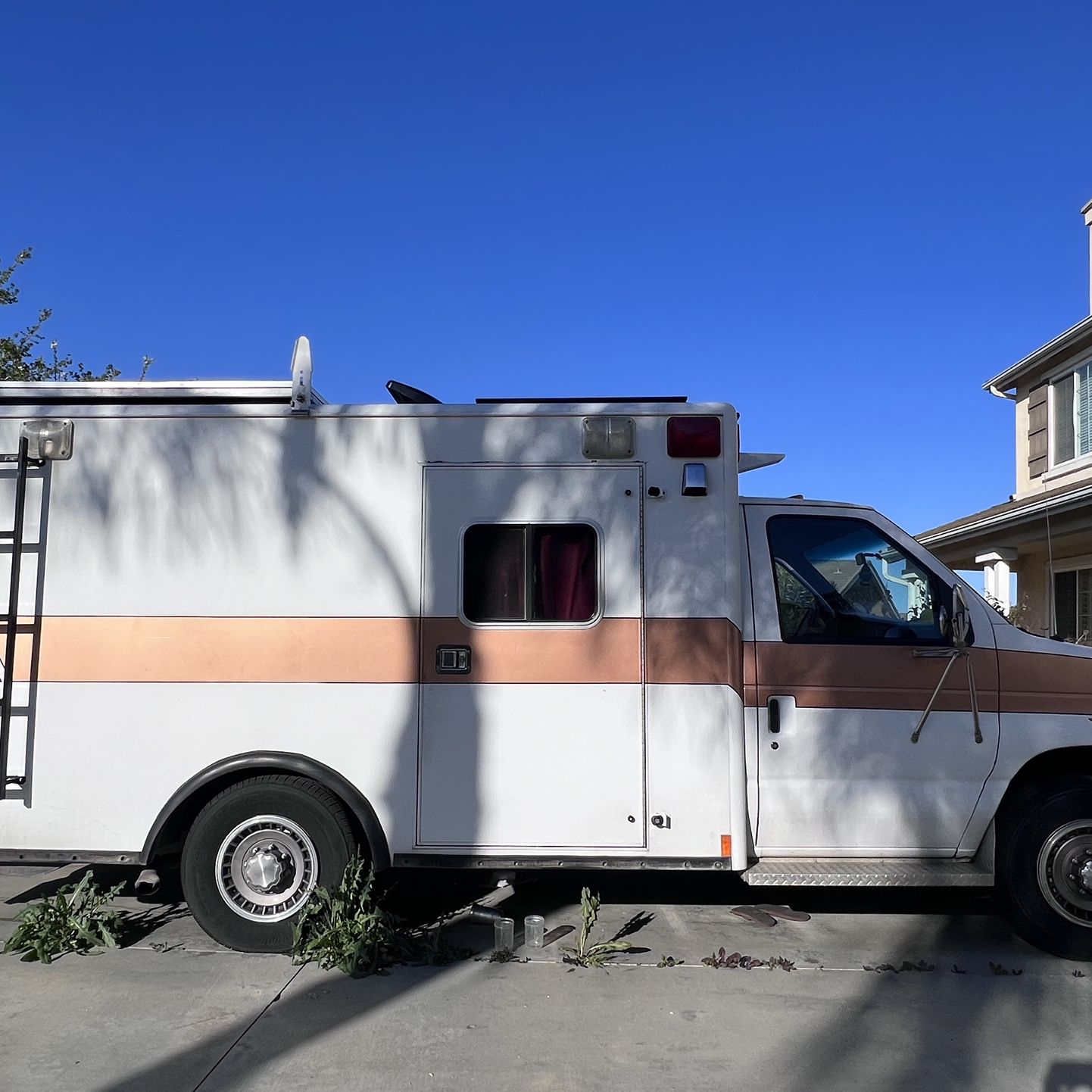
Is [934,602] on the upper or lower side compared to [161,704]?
upper

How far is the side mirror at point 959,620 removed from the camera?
498 centimetres

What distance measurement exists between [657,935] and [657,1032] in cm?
126

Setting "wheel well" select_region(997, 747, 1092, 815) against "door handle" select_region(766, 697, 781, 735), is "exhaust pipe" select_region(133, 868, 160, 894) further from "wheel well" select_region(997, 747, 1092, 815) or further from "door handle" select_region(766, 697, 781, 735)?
"wheel well" select_region(997, 747, 1092, 815)

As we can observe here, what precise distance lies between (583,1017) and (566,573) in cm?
203

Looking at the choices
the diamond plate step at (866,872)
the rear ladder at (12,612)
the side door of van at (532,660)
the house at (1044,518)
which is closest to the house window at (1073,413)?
the house at (1044,518)

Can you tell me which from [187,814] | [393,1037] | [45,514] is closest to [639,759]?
[393,1037]

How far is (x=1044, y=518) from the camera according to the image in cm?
1178

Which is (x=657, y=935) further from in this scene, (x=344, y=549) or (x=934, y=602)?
(x=344, y=549)

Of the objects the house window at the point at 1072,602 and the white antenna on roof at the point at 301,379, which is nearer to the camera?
the white antenna on roof at the point at 301,379

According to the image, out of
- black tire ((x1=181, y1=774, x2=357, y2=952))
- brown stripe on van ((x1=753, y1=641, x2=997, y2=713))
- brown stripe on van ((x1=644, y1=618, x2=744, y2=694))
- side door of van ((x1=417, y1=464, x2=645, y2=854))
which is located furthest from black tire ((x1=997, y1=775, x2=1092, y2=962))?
black tire ((x1=181, y1=774, x2=357, y2=952))

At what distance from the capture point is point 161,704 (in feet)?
16.6

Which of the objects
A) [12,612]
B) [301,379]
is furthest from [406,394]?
[12,612]

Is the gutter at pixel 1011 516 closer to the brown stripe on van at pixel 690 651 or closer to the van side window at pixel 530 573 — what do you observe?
the brown stripe on van at pixel 690 651

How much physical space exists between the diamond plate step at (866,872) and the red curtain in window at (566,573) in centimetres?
155
